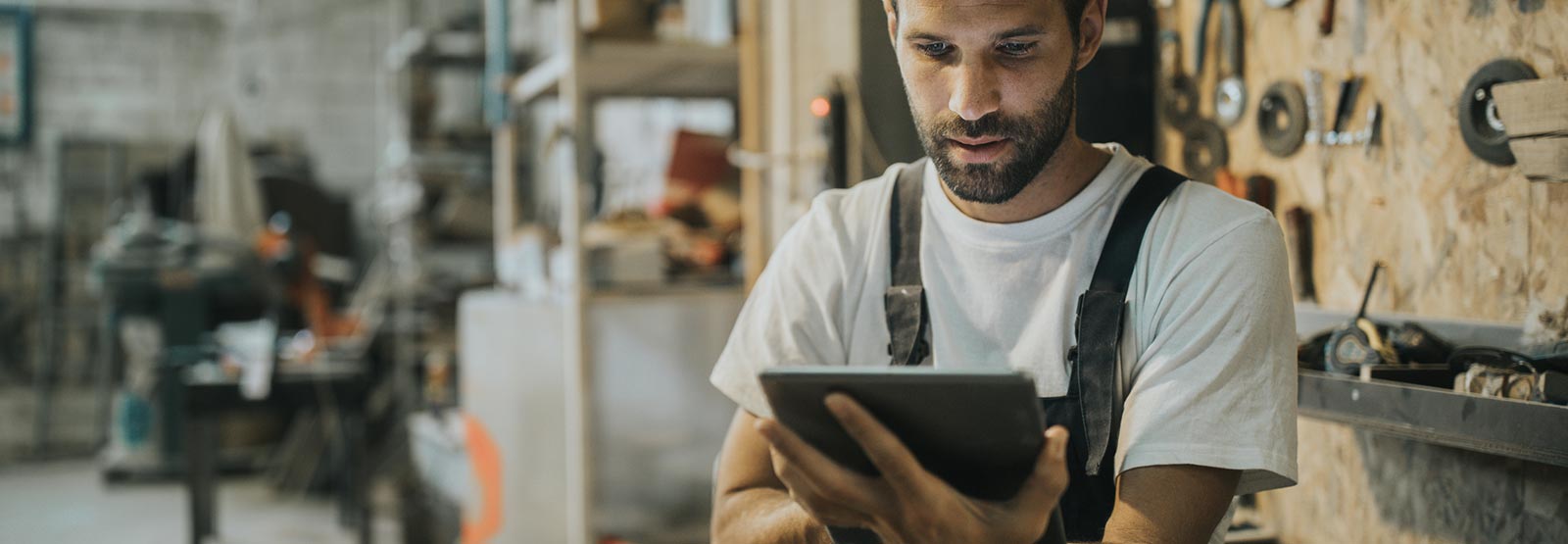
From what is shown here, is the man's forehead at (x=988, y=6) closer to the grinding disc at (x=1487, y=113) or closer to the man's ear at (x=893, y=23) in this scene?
the man's ear at (x=893, y=23)

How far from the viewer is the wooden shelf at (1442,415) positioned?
1.20 m

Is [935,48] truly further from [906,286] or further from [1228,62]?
[1228,62]

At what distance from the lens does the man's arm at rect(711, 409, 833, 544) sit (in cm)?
142

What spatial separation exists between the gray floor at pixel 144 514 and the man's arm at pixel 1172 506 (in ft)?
15.3

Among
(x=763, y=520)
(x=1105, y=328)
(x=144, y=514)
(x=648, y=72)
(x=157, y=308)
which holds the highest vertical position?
(x=648, y=72)

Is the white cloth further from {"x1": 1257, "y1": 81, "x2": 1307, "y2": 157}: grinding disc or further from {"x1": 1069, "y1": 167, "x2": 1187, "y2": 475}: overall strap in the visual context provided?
{"x1": 1069, "y1": 167, "x2": 1187, "y2": 475}: overall strap

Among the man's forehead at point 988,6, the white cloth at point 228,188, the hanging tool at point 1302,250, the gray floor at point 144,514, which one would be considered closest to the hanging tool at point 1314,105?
the hanging tool at point 1302,250

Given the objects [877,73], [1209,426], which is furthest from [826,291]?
[877,73]

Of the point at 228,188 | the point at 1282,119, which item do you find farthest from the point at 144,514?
the point at 1282,119

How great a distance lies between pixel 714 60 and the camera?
3553mm

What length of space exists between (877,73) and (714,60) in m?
0.85

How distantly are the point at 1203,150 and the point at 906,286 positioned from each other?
3.01ft

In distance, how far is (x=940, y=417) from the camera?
1.01 metres

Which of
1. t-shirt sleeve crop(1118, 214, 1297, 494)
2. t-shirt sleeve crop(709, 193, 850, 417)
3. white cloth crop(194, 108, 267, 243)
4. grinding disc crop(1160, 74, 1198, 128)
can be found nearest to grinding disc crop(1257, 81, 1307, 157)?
grinding disc crop(1160, 74, 1198, 128)
